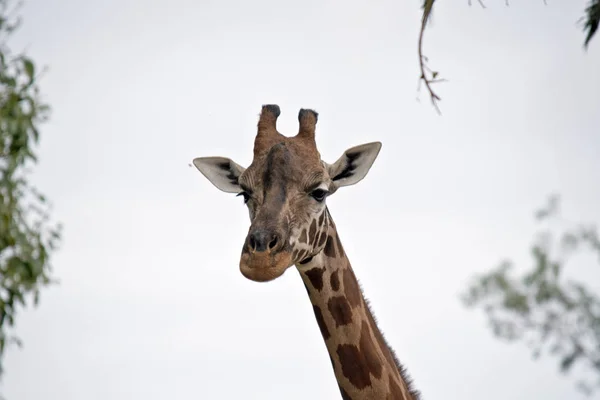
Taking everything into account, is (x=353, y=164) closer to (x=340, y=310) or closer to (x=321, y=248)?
(x=321, y=248)

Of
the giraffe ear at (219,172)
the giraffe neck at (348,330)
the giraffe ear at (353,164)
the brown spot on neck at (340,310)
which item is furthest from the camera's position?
the giraffe ear at (219,172)

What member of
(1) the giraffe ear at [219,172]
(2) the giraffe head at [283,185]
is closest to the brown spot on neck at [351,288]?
(2) the giraffe head at [283,185]

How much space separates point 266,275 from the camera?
6.96 metres

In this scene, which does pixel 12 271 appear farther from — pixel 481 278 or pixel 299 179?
pixel 481 278

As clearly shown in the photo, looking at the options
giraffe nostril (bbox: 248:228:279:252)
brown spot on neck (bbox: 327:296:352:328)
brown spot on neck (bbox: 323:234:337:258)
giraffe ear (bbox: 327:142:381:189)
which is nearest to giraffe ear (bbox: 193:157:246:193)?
giraffe ear (bbox: 327:142:381:189)

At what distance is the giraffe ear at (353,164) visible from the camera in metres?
8.25

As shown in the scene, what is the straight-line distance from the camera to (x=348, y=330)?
25.2ft

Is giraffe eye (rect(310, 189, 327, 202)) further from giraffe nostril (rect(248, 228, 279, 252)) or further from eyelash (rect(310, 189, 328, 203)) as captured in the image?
giraffe nostril (rect(248, 228, 279, 252))

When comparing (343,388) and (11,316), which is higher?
(11,316)

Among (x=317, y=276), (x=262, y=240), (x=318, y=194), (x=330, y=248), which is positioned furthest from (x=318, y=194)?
(x=262, y=240)

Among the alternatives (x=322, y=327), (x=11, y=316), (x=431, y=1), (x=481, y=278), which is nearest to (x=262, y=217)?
(x=322, y=327)

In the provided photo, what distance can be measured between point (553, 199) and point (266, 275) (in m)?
26.4

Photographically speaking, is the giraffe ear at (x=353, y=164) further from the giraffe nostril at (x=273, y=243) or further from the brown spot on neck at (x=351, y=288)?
the giraffe nostril at (x=273, y=243)

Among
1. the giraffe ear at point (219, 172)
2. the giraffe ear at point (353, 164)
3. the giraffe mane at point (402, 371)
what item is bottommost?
the giraffe mane at point (402, 371)
